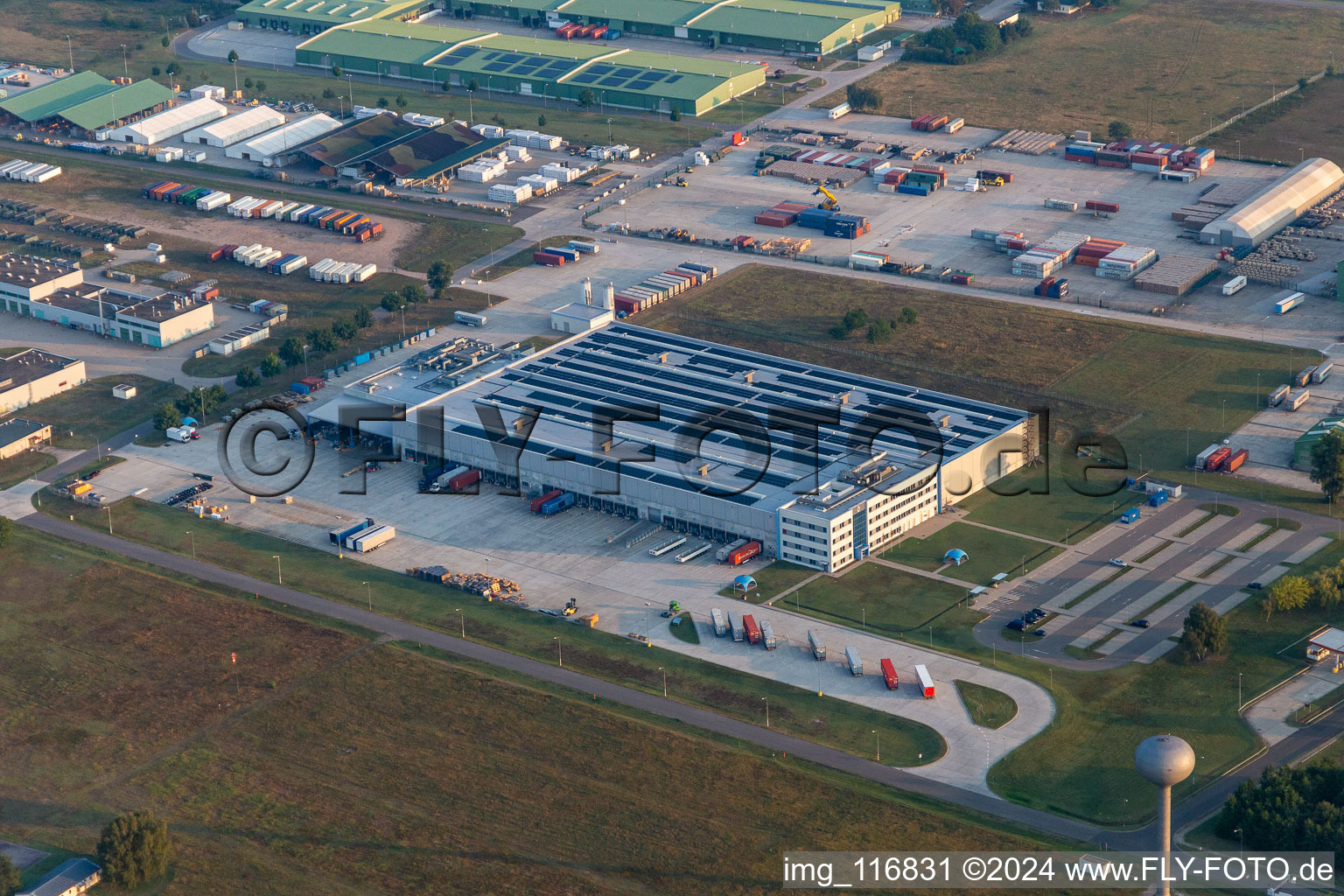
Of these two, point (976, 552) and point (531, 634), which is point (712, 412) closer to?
point (976, 552)

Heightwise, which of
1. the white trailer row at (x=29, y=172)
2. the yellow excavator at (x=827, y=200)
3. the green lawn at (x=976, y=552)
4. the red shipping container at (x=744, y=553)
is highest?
the white trailer row at (x=29, y=172)

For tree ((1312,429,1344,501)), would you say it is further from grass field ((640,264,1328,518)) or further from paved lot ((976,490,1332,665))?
paved lot ((976,490,1332,665))

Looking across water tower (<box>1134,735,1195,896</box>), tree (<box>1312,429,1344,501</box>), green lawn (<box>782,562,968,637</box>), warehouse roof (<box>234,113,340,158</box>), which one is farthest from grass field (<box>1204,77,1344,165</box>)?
water tower (<box>1134,735,1195,896</box>)

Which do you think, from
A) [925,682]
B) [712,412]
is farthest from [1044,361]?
[925,682]

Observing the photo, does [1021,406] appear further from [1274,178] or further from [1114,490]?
[1274,178]

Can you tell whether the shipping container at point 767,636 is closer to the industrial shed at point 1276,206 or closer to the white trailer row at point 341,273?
the white trailer row at point 341,273

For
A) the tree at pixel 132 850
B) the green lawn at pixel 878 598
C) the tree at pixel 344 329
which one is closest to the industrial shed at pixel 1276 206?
the green lawn at pixel 878 598
